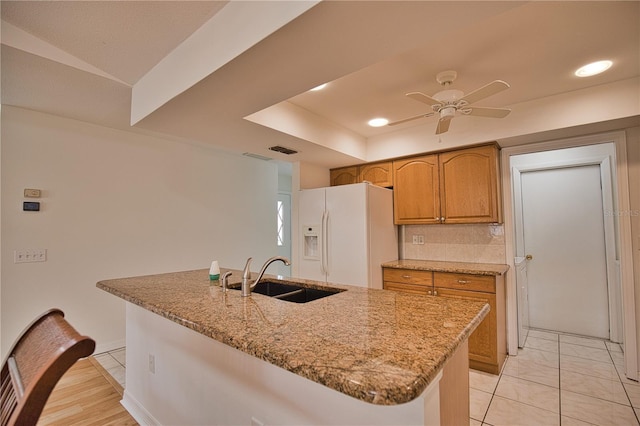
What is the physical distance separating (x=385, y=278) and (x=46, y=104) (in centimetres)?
352

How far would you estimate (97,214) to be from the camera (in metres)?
3.10

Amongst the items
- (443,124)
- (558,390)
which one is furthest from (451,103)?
(558,390)

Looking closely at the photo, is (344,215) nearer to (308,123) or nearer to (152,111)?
(308,123)

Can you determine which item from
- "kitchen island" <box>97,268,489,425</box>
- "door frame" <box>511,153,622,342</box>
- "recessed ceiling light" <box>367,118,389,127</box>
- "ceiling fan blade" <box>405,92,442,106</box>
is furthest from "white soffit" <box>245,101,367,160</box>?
"door frame" <box>511,153,622,342</box>

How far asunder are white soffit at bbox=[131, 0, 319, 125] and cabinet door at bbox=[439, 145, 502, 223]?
2.45 metres

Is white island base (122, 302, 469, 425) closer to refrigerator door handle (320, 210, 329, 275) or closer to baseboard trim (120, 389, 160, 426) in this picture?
baseboard trim (120, 389, 160, 426)

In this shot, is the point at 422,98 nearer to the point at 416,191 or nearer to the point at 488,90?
the point at 488,90

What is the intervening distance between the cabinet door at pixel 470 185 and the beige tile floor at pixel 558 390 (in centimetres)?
138

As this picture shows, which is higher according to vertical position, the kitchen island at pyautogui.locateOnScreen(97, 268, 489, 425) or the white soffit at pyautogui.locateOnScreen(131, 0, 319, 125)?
the white soffit at pyautogui.locateOnScreen(131, 0, 319, 125)

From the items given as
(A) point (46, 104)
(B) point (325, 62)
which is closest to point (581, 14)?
(B) point (325, 62)

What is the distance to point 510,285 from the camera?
9.77ft

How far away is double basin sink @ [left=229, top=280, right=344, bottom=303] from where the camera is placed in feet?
6.25

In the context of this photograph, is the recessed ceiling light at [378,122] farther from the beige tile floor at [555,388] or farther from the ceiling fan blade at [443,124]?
the beige tile floor at [555,388]

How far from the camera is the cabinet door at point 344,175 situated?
12.6 ft
